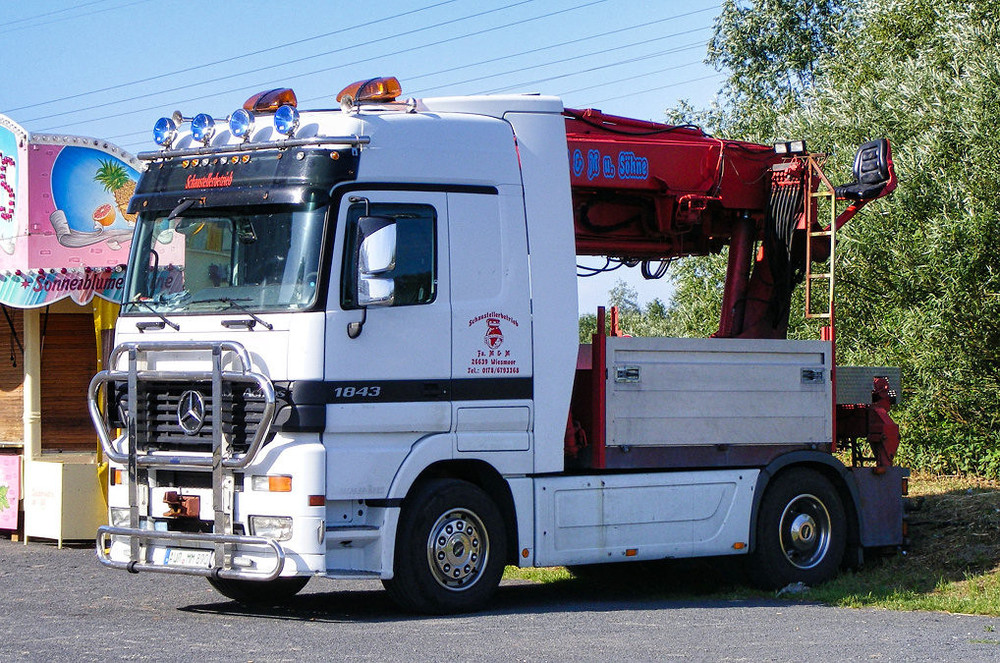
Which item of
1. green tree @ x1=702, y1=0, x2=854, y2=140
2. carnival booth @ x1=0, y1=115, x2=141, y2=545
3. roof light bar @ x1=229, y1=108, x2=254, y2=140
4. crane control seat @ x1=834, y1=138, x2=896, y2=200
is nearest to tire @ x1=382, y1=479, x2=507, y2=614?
roof light bar @ x1=229, y1=108, x2=254, y2=140

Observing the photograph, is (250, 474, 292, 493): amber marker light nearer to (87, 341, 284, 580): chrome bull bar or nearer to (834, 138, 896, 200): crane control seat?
(87, 341, 284, 580): chrome bull bar

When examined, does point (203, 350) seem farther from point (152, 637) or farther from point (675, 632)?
point (675, 632)

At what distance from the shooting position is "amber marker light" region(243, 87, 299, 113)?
9.60 meters

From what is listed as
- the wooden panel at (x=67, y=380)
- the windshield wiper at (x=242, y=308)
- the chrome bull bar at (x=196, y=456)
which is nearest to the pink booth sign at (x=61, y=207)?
the wooden panel at (x=67, y=380)

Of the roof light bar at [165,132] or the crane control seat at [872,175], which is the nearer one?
the roof light bar at [165,132]

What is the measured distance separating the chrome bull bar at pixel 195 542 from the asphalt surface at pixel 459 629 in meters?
0.33

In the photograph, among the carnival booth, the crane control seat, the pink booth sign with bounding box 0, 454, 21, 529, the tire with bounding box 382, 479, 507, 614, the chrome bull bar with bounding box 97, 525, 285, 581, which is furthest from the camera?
the pink booth sign with bounding box 0, 454, 21, 529

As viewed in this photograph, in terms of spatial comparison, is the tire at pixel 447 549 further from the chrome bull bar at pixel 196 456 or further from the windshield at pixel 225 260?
the windshield at pixel 225 260

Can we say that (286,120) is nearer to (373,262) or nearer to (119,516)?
(373,262)

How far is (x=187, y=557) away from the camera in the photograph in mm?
8961

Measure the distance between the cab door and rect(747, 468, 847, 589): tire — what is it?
310 centimetres

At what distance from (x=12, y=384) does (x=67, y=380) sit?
2.09 feet

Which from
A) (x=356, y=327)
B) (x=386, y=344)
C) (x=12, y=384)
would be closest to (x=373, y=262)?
(x=356, y=327)

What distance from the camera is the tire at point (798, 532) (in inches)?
428
